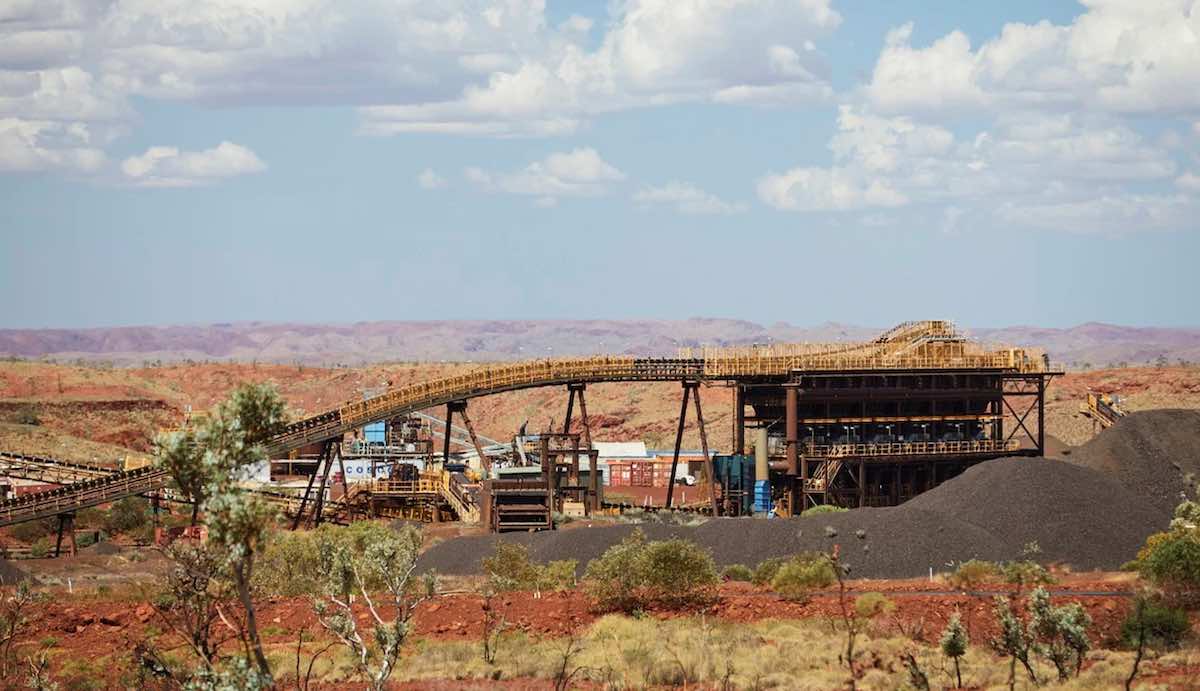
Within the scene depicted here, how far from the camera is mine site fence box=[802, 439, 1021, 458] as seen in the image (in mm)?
59562

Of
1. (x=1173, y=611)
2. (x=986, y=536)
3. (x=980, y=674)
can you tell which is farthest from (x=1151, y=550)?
(x=980, y=674)

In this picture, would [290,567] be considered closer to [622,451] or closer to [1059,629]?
[1059,629]

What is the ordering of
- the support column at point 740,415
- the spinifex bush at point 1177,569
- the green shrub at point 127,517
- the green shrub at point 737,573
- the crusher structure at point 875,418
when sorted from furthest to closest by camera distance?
1. the green shrub at point 127,517
2. the support column at point 740,415
3. the crusher structure at point 875,418
4. the green shrub at point 737,573
5. the spinifex bush at point 1177,569

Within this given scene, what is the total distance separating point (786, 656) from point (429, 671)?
20.5 ft

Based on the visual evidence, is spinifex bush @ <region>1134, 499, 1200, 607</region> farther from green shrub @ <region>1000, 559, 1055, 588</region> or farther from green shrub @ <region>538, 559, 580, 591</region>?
green shrub @ <region>538, 559, 580, 591</region>

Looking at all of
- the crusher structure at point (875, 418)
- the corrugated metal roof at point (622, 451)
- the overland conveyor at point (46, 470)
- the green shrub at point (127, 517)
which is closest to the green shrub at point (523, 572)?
the crusher structure at point (875, 418)

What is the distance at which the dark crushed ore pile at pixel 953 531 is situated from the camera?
4172 cm

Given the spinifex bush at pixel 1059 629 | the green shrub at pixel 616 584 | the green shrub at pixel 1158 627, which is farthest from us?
the green shrub at pixel 616 584

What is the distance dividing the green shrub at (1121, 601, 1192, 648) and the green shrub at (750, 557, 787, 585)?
9.94 m

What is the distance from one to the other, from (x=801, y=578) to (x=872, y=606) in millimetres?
3951

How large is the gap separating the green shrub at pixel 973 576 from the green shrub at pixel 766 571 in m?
4.11

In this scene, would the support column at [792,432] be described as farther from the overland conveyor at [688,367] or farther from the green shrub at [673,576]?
the green shrub at [673,576]

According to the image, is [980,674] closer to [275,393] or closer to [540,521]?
[275,393]

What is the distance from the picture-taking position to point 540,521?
52094 mm
